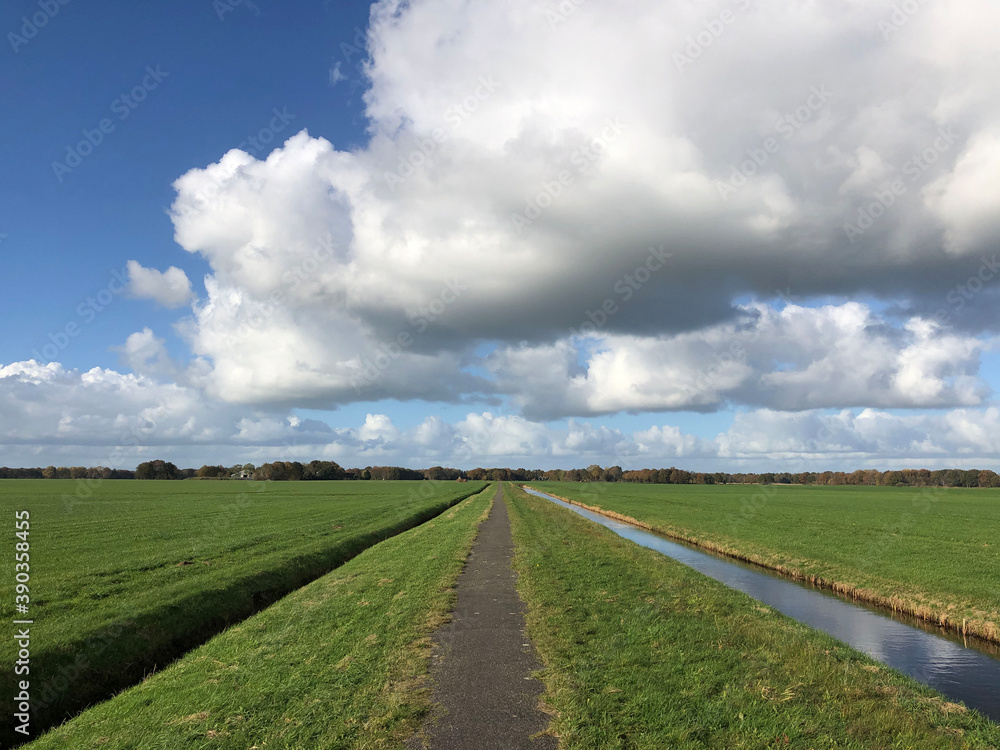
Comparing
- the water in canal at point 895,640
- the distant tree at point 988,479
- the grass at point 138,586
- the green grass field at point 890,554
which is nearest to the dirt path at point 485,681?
the grass at point 138,586

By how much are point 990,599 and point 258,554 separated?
31.5 meters

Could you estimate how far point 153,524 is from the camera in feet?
133

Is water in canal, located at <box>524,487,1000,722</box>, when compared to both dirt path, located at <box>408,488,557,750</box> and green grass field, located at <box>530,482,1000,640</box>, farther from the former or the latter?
dirt path, located at <box>408,488,557,750</box>

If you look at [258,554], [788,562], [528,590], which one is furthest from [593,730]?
[788,562]

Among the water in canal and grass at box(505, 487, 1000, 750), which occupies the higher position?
grass at box(505, 487, 1000, 750)

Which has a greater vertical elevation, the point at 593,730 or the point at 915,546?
the point at 593,730

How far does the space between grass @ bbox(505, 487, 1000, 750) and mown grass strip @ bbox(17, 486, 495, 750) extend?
9.27ft

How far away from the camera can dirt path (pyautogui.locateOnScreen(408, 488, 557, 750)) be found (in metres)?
8.00

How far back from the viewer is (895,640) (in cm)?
1794

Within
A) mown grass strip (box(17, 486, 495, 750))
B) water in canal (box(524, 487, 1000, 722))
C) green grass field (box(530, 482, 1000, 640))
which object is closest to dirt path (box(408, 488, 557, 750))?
mown grass strip (box(17, 486, 495, 750))

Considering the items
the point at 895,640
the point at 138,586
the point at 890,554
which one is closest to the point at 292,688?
the point at 138,586

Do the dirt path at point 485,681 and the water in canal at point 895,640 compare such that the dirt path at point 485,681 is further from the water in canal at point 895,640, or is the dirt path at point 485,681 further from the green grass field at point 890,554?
the green grass field at point 890,554

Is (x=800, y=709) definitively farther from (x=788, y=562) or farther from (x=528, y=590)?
(x=788, y=562)

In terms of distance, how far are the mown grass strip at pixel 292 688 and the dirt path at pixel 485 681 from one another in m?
0.44
